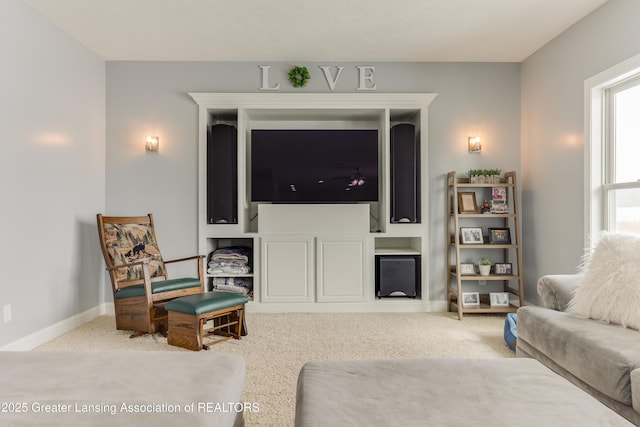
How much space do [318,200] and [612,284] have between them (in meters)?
2.67

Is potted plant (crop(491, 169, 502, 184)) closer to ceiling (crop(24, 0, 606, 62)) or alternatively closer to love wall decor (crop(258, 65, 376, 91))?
ceiling (crop(24, 0, 606, 62))

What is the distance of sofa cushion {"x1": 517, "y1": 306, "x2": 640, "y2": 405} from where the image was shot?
154cm

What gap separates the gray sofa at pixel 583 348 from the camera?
1.52 metres

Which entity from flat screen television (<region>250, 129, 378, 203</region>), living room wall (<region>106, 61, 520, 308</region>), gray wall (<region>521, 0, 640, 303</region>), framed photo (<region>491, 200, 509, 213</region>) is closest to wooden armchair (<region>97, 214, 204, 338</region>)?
living room wall (<region>106, 61, 520, 308</region>)

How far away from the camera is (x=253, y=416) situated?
6.21ft

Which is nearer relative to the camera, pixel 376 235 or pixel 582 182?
pixel 582 182

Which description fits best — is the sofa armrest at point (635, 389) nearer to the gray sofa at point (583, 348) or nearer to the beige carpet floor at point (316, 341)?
the gray sofa at point (583, 348)

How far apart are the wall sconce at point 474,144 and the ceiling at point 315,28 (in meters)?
0.85

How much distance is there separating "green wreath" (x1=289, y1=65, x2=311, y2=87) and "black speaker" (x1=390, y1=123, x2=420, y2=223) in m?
1.08

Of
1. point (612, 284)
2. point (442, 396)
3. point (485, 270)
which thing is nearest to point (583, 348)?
point (612, 284)

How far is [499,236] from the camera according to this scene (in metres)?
3.93

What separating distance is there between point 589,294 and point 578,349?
0.47m

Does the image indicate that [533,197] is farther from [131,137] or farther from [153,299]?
[131,137]

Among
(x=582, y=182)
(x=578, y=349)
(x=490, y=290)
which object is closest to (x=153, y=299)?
(x=578, y=349)
